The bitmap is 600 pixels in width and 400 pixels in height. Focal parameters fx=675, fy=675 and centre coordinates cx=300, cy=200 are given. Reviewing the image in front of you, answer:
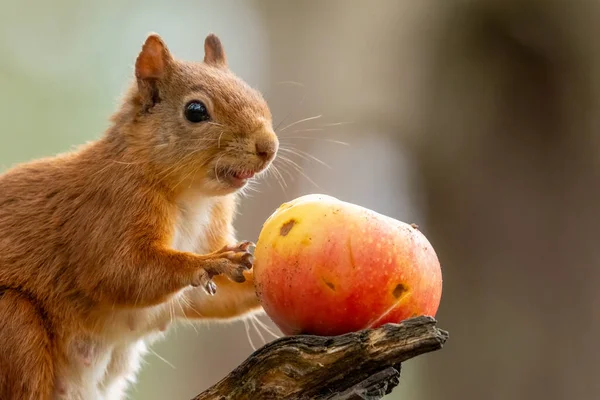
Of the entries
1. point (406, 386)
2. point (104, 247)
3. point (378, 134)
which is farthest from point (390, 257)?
point (406, 386)

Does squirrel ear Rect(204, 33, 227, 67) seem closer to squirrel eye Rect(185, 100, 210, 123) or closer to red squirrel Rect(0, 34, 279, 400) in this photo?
red squirrel Rect(0, 34, 279, 400)

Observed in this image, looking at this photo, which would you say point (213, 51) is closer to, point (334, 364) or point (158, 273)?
point (158, 273)

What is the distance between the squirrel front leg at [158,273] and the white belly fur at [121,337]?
0.23ft

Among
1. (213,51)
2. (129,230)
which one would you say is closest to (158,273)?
Result: (129,230)

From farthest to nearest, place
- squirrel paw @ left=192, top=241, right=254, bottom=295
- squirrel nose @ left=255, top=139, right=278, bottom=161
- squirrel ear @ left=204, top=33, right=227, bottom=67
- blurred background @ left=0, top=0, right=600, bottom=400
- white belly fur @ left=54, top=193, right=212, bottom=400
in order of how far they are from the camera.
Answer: blurred background @ left=0, top=0, right=600, bottom=400, squirrel ear @ left=204, top=33, right=227, bottom=67, white belly fur @ left=54, top=193, right=212, bottom=400, squirrel nose @ left=255, top=139, right=278, bottom=161, squirrel paw @ left=192, top=241, right=254, bottom=295

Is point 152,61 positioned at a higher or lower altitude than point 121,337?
higher

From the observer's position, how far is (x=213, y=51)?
57.2 inches

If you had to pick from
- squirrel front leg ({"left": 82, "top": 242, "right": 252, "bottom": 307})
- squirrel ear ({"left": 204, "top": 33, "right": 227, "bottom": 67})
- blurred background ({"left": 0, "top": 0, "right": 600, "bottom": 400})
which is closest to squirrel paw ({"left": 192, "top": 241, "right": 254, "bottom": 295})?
squirrel front leg ({"left": 82, "top": 242, "right": 252, "bottom": 307})

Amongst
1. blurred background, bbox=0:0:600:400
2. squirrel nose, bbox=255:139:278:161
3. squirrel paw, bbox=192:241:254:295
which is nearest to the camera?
squirrel paw, bbox=192:241:254:295

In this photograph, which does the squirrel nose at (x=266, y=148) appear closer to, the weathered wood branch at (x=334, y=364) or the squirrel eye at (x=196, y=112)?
the squirrel eye at (x=196, y=112)

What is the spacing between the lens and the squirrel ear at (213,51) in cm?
145

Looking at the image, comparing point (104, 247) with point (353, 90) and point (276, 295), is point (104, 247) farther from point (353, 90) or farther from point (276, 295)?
point (353, 90)

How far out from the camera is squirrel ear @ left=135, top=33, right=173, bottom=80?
1.29m

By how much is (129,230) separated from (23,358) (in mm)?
283
